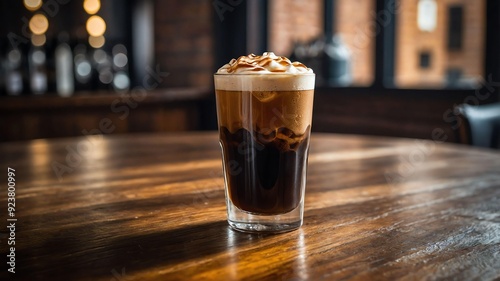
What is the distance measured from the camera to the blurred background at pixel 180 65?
3256mm

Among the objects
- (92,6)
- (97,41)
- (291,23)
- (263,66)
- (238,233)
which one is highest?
(92,6)

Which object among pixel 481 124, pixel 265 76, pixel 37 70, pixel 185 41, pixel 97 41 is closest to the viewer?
pixel 265 76

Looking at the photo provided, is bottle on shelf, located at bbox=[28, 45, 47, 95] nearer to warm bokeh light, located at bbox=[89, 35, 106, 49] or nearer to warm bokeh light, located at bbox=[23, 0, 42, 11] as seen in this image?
warm bokeh light, located at bbox=[89, 35, 106, 49]

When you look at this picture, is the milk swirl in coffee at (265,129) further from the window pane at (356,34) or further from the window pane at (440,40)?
the window pane at (440,40)

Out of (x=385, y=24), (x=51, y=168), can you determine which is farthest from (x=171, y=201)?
(x=385, y=24)

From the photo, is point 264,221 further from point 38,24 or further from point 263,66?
point 38,24

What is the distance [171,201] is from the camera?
93cm

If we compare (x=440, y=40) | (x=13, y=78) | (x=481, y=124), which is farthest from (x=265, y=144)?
(x=440, y=40)

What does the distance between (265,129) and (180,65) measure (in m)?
3.75

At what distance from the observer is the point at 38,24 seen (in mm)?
4938

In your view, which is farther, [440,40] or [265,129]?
[440,40]

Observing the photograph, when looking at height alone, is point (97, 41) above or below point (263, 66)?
above

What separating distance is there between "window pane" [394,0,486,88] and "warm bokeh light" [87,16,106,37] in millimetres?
4554

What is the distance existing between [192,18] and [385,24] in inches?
62.5
